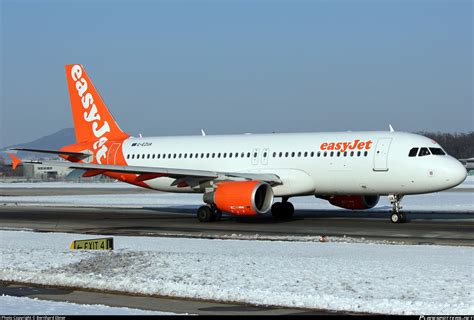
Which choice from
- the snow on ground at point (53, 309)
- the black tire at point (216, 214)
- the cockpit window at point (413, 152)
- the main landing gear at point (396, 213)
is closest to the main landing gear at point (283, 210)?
the black tire at point (216, 214)

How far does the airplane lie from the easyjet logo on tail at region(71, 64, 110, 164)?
1.66ft

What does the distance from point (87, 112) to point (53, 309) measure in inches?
1080

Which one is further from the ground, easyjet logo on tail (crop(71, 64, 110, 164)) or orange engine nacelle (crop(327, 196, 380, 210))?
easyjet logo on tail (crop(71, 64, 110, 164))

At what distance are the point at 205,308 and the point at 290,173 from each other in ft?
61.6

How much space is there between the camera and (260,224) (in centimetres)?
2850

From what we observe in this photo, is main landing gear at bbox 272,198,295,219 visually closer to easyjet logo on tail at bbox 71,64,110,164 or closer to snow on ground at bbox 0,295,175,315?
easyjet logo on tail at bbox 71,64,110,164

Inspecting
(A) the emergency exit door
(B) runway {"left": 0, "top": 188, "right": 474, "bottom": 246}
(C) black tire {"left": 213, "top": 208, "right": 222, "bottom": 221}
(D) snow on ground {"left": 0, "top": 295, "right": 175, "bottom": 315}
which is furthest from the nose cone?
(D) snow on ground {"left": 0, "top": 295, "right": 175, "bottom": 315}

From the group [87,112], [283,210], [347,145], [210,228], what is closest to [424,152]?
[347,145]

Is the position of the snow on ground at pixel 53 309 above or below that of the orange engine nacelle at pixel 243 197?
below

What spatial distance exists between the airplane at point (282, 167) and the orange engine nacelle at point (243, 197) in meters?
0.04

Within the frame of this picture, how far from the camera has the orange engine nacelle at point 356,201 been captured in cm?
3170

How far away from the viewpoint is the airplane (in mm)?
27844

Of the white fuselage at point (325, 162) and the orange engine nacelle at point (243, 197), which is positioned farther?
the orange engine nacelle at point (243, 197)

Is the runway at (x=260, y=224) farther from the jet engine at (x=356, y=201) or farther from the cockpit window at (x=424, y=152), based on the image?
the cockpit window at (x=424, y=152)
